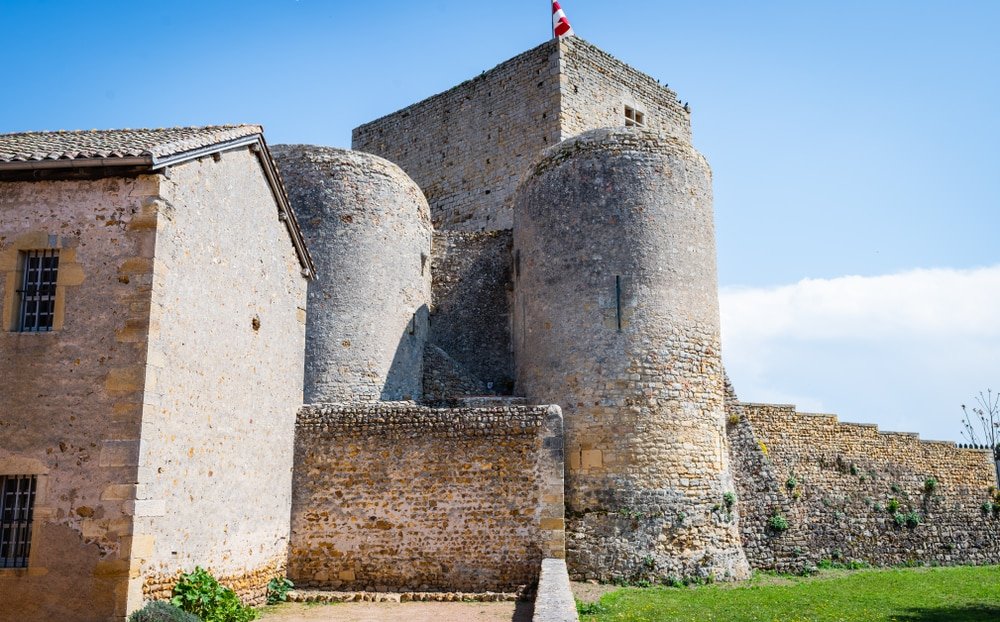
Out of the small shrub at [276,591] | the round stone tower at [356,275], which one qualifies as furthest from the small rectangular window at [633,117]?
the small shrub at [276,591]

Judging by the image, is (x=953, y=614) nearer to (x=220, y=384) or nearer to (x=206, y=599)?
(x=206, y=599)

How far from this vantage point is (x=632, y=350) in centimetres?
1602

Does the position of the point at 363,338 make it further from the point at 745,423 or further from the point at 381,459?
the point at 745,423

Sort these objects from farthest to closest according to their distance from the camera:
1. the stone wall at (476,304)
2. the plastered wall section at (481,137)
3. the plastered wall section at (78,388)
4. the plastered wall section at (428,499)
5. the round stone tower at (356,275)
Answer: the plastered wall section at (481,137), the stone wall at (476,304), the round stone tower at (356,275), the plastered wall section at (428,499), the plastered wall section at (78,388)

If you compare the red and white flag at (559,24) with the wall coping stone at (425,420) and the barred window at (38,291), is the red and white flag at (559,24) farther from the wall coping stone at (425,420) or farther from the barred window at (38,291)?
the barred window at (38,291)

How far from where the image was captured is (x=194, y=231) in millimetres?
11320

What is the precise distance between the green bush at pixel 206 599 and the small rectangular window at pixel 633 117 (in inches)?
764

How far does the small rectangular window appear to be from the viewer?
26.8m

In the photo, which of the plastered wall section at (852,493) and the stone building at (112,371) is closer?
the stone building at (112,371)

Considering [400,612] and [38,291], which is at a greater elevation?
[38,291]

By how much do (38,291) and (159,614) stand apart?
161 inches

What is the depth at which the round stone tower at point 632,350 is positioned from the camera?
15.4 m

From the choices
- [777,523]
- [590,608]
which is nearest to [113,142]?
A: [590,608]

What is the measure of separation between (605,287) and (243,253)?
673 centimetres
